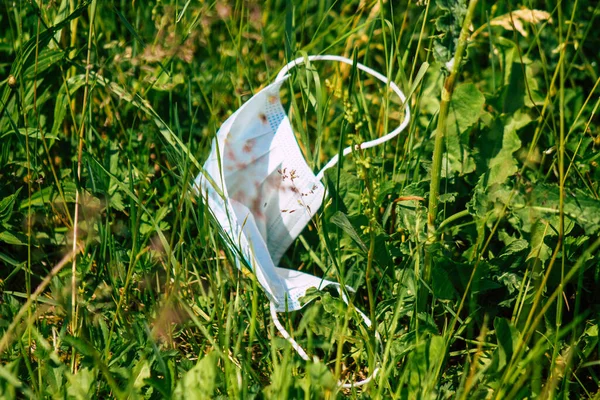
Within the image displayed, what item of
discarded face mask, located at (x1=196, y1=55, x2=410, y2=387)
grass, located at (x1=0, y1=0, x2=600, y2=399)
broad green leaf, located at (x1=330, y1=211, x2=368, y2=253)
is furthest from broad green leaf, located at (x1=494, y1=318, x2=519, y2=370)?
discarded face mask, located at (x1=196, y1=55, x2=410, y2=387)

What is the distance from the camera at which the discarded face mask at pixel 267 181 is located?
1.61m

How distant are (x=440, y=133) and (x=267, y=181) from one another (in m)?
0.58

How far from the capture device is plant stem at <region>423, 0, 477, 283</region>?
120 cm

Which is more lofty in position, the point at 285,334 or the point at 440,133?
the point at 440,133

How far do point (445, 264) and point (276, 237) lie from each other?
47cm

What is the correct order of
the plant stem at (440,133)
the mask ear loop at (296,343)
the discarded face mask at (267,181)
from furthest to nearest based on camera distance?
the discarded face mask at (267,181) < the mask ear loop at (296,343) < the plant stem at (440,133)

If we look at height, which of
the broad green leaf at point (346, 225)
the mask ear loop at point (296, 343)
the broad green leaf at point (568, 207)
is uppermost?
the broad green leaf at point (346, 225)

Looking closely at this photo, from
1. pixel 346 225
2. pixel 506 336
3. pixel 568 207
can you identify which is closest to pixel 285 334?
pixel 346 225

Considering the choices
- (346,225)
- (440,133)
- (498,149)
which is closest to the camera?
(440,133)

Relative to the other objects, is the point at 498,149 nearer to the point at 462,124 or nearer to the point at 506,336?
the point at 462,124

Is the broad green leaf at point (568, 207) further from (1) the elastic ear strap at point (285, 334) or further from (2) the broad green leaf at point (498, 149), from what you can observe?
(1) the elastic ear strap at point (285, 334)

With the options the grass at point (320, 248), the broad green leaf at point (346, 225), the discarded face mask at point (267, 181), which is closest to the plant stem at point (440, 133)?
the grass at point (320, 248)

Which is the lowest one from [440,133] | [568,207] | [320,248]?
[320,248]

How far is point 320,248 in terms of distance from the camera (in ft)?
5.69
